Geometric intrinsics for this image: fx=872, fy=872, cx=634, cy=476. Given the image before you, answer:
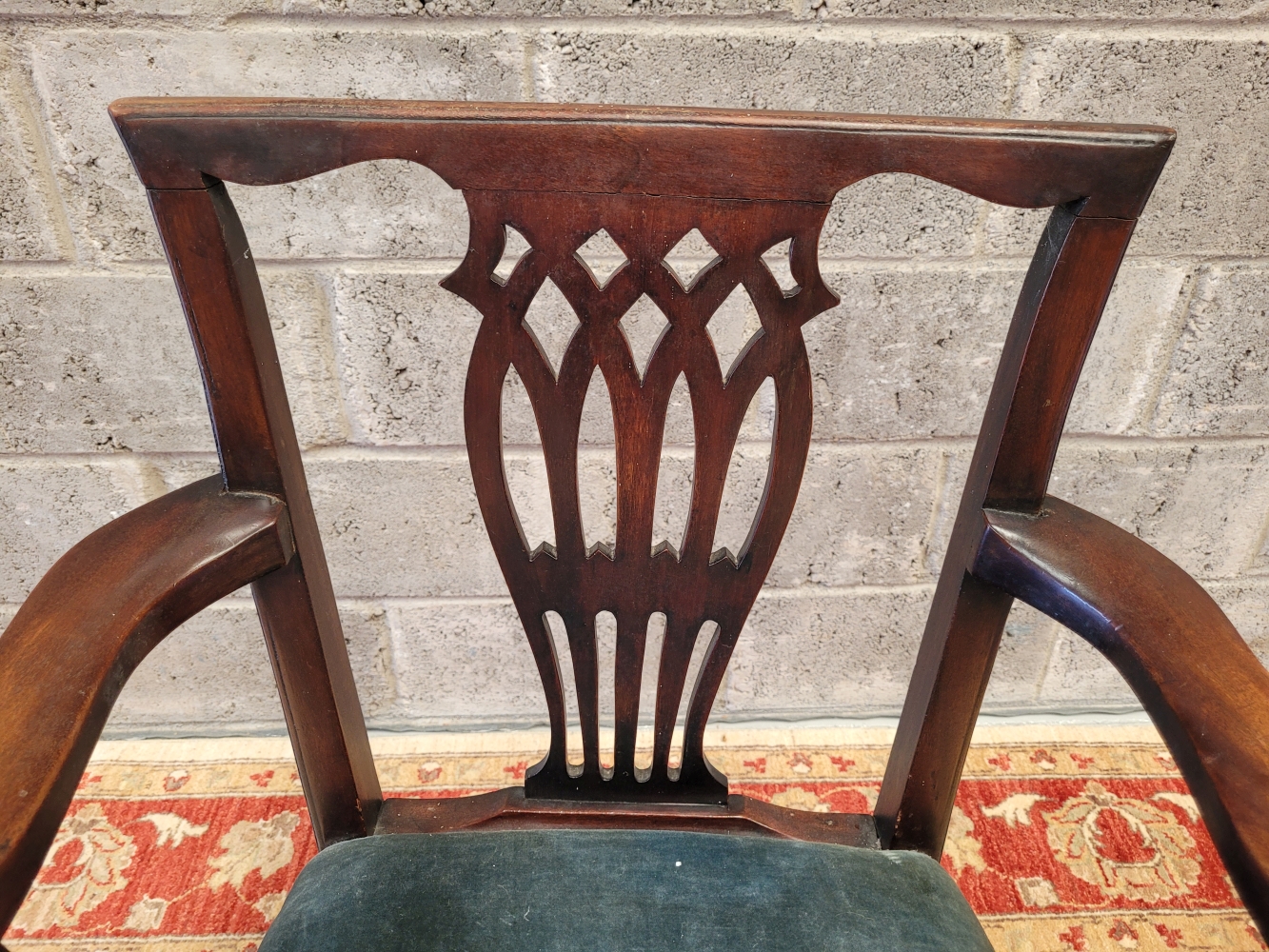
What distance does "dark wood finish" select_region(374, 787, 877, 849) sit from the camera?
0.80 meters

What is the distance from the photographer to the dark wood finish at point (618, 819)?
796 mm

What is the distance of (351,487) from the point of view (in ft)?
3.91

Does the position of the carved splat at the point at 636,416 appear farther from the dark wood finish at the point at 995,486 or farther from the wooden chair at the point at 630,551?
the dark wood finish at the point at 995,486

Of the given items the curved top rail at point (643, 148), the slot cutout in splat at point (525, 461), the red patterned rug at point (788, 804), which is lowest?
the red patterned rug at point (788, 804)

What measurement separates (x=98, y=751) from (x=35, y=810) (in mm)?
1136

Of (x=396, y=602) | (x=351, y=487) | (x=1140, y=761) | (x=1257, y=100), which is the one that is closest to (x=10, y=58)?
(x=351, y=487)

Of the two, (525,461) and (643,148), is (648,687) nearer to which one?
(525,461)

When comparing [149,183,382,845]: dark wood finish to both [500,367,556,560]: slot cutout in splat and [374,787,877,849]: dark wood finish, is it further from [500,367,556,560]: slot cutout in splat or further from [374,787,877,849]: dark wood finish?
[500,367,556,560]: slot cutout in splat

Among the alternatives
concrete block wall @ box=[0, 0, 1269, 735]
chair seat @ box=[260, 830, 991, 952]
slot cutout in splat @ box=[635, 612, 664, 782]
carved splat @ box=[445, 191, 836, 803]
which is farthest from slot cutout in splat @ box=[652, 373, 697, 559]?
chair seat @ box=[260, 830, 991, 952]

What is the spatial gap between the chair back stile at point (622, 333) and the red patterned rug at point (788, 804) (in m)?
0.57

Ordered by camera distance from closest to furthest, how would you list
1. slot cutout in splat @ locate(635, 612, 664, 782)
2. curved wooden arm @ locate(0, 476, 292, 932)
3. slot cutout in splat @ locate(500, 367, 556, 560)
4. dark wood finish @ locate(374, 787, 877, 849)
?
curved wooden arm @ locate(0, 476, 292, 932)
dark wood finish @ locate(374, 787, 877, 849)
slot cutout in splat @ locate(500, 367, 556, 560)
slot cutout in splat @ locate(635, 612, 664, 782)

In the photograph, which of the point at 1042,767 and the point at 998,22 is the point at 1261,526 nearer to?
the point at 1042,767

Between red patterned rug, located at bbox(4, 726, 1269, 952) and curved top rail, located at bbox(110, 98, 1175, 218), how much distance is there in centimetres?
102

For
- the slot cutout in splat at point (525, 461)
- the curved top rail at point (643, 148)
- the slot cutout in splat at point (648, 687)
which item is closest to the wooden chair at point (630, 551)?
the curved top rail at point (643, 148)
